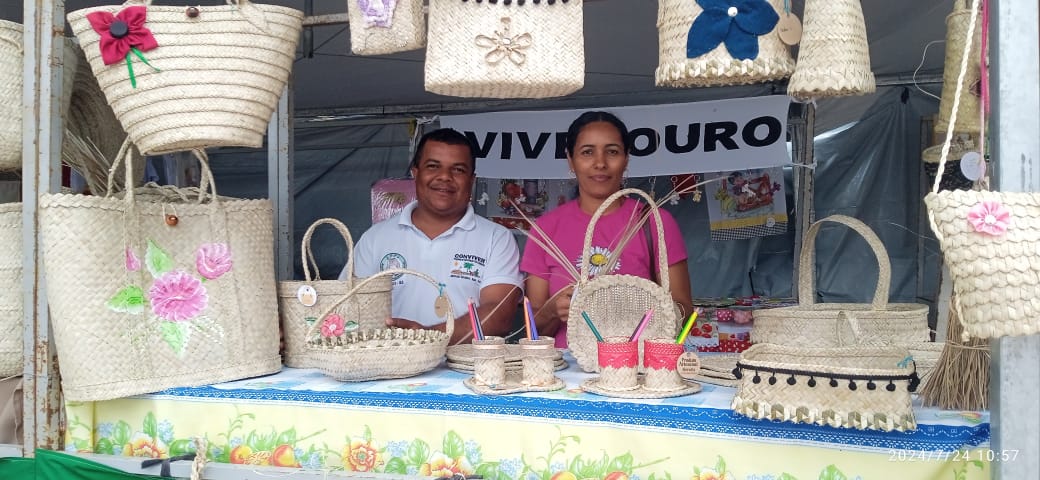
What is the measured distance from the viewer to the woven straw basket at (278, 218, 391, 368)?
83.1 inches

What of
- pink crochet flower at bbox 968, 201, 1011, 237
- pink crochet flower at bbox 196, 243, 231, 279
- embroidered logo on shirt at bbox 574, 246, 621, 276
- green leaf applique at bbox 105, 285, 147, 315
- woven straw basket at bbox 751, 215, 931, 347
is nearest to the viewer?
pink crochet flower at bbox 968, 201, 1011, 237

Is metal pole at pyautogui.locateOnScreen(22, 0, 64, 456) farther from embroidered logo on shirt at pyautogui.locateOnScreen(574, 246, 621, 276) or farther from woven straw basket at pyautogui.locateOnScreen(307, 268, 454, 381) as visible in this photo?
embroidered logo on shirt at pyautogui.locateOnScreen(574, 246, 621, 276)

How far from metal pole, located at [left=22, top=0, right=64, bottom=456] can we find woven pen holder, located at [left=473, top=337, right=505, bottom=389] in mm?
1095

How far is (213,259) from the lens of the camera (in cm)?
203

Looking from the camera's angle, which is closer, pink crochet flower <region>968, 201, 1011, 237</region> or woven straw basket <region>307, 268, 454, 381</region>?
pink crochet flower <region>968, 201, 1011, 237</region>

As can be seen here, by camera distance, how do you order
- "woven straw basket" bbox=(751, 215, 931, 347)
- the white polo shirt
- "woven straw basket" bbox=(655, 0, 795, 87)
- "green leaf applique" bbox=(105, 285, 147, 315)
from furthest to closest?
the white polo shirt < "green leaf applique" bbox=(105, 285, 147, 315) < "woven straw basket" bbox=(751, 215, 931, 347) < "woven straw basket" bbox=(655, 0, 795, 87)

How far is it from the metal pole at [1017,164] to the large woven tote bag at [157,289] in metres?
1.65

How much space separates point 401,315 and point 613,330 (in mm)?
974

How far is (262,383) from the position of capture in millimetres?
1979

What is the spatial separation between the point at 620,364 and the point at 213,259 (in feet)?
3.47

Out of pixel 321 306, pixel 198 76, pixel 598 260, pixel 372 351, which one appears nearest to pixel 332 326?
pixel 321 306

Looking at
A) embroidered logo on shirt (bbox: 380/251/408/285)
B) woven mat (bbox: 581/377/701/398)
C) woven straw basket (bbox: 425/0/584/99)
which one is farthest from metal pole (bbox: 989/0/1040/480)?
embroidered logo on shirt (bbox: 380/251/408/285)

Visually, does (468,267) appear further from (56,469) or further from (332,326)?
(56,469)

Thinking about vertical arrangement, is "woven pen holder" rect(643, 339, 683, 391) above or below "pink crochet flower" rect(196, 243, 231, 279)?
below
